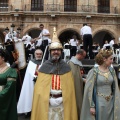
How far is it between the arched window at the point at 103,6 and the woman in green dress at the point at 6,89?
23.9m

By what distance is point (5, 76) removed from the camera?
16.6ft

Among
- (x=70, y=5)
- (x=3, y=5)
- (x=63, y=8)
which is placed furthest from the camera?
(x=70, y=5)

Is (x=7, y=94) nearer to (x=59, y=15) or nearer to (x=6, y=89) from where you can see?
(x=6, y=89)

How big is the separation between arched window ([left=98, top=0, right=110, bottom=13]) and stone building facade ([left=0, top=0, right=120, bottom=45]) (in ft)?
0.39

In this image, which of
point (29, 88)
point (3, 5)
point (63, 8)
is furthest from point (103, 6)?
point (29, 88)

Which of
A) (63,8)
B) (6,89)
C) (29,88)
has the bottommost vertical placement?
(29,88)

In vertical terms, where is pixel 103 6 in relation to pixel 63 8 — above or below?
above

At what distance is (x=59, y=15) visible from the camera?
26.4 meters

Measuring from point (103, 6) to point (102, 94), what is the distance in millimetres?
24490

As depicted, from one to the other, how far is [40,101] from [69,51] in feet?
39.7

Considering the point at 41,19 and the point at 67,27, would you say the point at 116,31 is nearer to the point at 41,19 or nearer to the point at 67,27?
the point at 67,27

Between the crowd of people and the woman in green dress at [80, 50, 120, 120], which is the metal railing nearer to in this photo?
the crowd of people

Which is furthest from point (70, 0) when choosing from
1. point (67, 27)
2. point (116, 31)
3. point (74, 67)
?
point (74, 67)

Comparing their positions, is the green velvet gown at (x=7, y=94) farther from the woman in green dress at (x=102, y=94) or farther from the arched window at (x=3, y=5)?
the arched window at (x=3, y=5)
